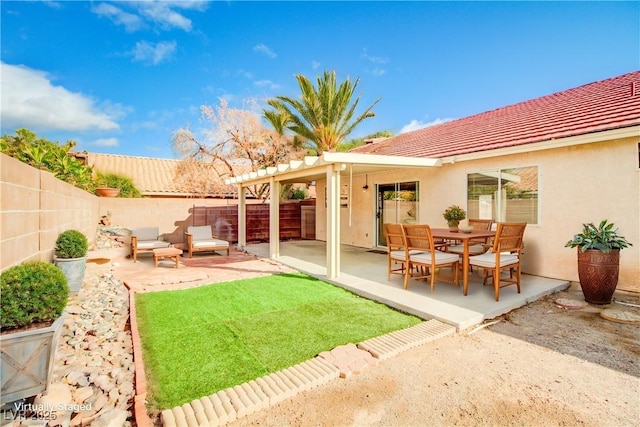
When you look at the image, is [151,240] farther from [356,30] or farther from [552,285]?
[552,285]

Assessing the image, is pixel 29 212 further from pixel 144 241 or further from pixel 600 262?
pixel 600 262

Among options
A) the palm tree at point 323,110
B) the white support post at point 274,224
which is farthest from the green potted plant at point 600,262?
the palm tree at point 323,110

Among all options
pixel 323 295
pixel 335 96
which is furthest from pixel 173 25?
pixel 323 295

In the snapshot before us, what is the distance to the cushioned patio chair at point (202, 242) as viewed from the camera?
37.2 feet

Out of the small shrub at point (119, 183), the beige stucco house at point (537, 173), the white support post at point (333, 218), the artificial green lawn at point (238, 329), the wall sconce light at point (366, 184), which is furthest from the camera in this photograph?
the small shrub at point (119, 183)

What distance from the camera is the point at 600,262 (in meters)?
5.64

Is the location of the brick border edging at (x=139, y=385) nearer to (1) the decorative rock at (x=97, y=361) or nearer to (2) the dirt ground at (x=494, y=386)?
(1) the decorative rock at (x=97, y=361)

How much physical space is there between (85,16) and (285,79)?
912 centimetres

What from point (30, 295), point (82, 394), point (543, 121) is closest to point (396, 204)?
point (543, 121)

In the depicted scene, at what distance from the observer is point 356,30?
12.0m

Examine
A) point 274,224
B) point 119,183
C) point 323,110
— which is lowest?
point 274,224

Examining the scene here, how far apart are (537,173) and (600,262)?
2.57 meters

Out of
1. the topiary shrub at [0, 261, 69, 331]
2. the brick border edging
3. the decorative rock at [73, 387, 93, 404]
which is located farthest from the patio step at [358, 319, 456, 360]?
the topiary shrub at [0, 261, 69, 331]

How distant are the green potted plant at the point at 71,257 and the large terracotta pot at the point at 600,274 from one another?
31.7ft
